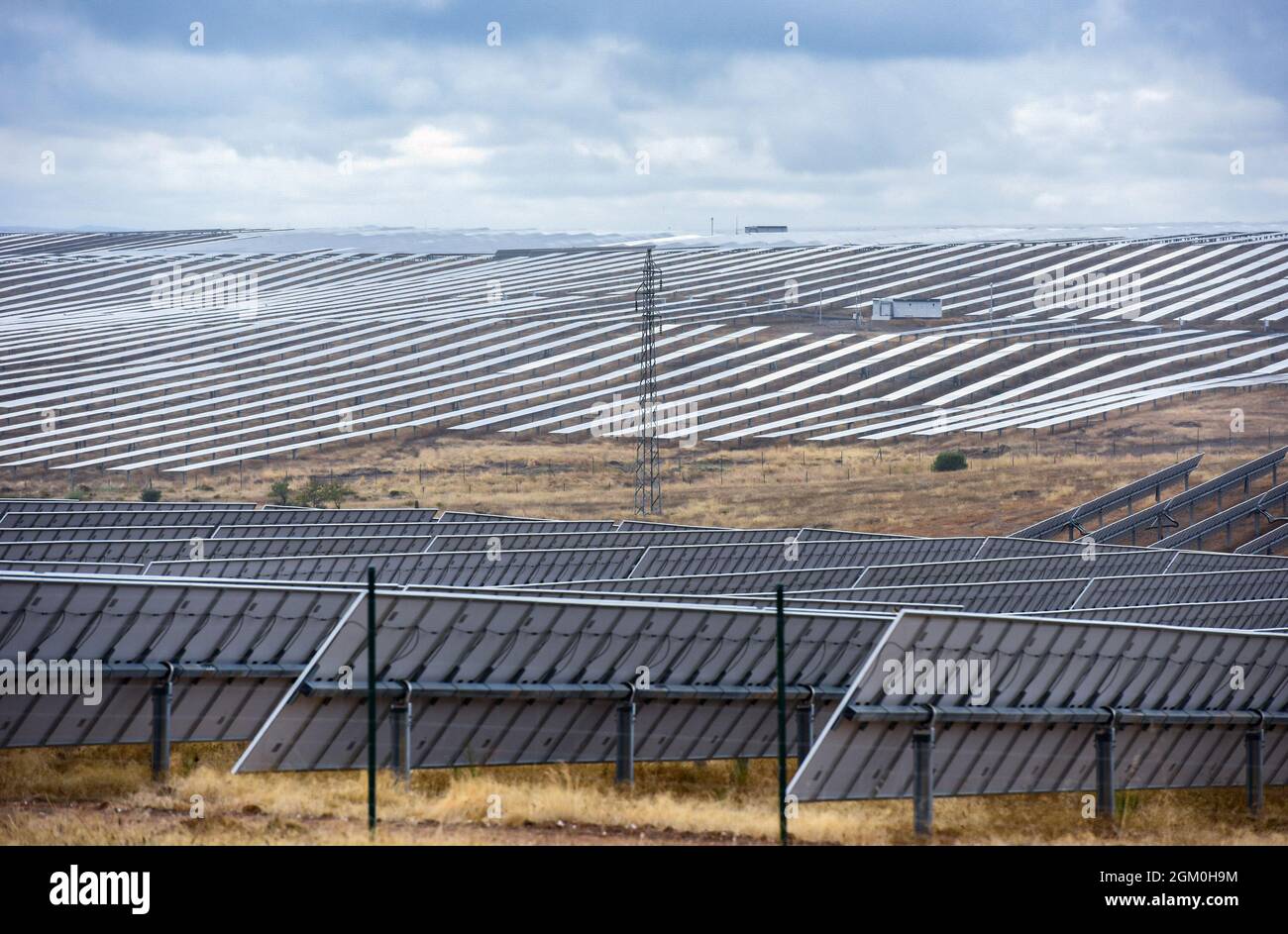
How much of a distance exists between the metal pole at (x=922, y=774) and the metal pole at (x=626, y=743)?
105 inches

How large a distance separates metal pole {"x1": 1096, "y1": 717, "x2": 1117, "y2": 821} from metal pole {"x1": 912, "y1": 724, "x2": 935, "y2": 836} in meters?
2.31

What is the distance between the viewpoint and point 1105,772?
48.4 feet

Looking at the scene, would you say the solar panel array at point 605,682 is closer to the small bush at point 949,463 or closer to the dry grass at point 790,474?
the dry grass at point 790,474

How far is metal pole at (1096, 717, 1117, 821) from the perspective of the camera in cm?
1455

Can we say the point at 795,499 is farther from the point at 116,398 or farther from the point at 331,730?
the point at 331,730

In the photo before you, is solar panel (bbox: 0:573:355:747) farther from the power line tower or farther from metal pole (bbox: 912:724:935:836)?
the power line tower

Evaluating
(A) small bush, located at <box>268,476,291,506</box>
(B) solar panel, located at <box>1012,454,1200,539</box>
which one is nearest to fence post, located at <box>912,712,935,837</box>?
(B) solar panel, located at <box>1012,454,1200,539</box>

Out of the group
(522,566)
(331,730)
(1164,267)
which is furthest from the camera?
(1164,267)

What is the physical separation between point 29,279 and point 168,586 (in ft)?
241

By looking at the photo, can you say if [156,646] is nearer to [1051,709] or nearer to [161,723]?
[161,723]

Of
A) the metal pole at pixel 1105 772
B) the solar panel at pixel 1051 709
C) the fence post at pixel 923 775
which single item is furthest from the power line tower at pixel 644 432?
the fence post at pixel 923 775

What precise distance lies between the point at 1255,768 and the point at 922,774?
515cm
